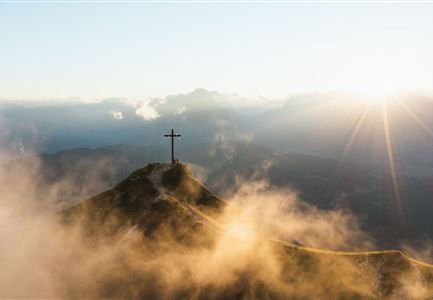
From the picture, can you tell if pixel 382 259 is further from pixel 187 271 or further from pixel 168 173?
pixel 168 173

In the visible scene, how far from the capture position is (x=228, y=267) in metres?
68.2

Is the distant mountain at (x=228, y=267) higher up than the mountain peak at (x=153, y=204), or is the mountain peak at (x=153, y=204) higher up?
the mountain peak at (x=153, y=204)

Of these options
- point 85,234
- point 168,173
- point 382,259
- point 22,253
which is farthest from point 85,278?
point 382,259

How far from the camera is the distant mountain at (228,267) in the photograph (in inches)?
2484

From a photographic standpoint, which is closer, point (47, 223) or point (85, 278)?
point (85, 278)

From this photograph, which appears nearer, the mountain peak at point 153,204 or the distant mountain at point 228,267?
the distant mountain at point 228,267

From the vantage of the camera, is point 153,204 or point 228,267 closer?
point 228,267

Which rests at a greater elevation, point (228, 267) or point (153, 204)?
point (153, 204)

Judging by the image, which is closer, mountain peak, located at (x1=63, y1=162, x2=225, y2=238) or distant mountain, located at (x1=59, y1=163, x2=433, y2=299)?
distant mountain, located at (x1=59, y1=163, x2=433, y2=299)

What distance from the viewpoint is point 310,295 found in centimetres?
6191

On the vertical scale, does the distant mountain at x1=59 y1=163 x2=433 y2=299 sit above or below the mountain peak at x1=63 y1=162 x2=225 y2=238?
below

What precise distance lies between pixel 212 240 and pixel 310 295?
19.5 meters

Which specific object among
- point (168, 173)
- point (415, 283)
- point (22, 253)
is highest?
point (168, 173)

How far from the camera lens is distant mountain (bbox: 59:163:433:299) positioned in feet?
207
